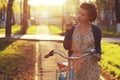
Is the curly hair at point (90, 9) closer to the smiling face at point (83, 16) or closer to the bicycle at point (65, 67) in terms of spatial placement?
the smiling face at point (83, 16)

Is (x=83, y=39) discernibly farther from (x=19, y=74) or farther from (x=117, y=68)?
(x=117, y=68)

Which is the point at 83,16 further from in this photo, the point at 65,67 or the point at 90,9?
the point at 65,67

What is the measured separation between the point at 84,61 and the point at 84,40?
0.28 metres

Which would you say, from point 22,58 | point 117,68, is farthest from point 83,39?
point 22,58

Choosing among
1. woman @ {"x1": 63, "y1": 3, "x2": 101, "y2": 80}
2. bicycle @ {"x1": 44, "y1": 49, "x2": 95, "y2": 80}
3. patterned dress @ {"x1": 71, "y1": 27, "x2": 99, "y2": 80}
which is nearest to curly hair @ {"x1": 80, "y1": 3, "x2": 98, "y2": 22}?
woman @ {"x1": 63, "y1": 3, "x2": 101, "y2": 80}

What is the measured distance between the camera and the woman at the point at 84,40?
20.6 ft

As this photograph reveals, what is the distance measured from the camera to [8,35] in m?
27.2

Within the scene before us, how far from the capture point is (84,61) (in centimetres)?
630

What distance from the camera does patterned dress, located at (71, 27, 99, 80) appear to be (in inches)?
248

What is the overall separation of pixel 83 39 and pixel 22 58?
37.0 feet

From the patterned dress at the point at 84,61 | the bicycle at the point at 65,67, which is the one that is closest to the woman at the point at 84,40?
the patterned dress at the point at 84,61

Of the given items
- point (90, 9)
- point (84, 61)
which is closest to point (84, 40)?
point (84, 61)

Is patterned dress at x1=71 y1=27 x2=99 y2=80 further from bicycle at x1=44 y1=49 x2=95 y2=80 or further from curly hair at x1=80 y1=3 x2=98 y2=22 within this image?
curly hair at x1=80 y1=3 x2=98 y2=22

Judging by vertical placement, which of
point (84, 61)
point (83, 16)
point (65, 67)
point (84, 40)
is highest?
point (83, 16)
